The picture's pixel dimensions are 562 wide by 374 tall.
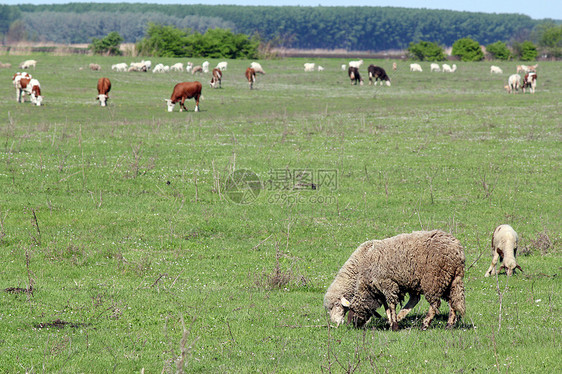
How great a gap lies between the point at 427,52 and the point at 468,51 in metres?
7.14

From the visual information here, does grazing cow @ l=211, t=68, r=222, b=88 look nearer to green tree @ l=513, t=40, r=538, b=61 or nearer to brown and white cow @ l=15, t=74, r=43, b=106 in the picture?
brown and white cow @ l=15, t=74, r=43, b=106

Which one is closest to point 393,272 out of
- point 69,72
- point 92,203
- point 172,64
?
point 92,203

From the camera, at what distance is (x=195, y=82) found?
4484 centimetres

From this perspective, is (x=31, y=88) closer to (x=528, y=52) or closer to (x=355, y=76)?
(x=355, y=76)

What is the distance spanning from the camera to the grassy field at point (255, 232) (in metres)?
9.66

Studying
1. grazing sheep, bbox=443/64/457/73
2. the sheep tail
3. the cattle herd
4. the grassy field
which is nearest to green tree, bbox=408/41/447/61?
the cattle herd

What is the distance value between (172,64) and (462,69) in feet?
130

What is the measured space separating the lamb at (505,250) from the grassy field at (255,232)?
33 cm

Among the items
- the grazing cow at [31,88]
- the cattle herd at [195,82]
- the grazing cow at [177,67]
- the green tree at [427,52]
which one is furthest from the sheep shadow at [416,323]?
the green tree at [427,52]

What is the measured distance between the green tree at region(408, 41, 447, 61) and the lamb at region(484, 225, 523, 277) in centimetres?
10158

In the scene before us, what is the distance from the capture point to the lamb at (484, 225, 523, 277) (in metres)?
14.9

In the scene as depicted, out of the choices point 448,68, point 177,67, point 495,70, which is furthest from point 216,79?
point 495,70

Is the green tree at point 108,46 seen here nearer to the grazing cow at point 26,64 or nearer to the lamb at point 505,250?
the grazing cow at point 26,64

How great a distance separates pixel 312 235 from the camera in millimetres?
17859
